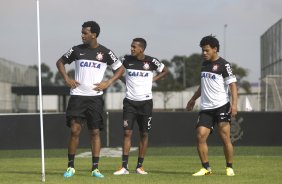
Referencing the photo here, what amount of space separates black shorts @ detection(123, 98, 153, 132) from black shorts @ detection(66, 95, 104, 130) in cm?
89

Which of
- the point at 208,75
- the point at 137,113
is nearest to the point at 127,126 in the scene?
the point at 137,113

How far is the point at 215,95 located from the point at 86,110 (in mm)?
1980

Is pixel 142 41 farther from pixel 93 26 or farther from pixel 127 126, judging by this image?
pixel 127 126

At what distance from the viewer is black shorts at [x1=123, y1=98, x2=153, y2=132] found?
12.9 m

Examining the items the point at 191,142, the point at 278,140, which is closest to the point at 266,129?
the point at 278,140

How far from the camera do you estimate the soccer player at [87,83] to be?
1184 cm

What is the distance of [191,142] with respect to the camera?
24875 millimetres

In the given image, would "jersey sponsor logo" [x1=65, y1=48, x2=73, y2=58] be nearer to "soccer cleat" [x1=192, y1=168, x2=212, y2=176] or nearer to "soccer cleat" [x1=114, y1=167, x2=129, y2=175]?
"soccer cleat" [x1=114, y1=167, x2=129, y2=175]

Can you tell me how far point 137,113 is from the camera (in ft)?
42.8

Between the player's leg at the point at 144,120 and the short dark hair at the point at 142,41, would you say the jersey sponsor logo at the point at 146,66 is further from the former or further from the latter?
the player's leg at the point at 144,120

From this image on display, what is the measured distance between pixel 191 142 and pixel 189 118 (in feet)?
2.57

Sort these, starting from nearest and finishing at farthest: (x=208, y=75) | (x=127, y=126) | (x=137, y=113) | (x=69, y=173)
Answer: (x=69, y=173) → (x=208, y=75) → (x=127, y=126) → (x=137, y=113)

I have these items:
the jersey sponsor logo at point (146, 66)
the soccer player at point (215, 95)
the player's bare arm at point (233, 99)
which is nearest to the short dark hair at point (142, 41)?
the jersey sponsor logo at point (146, 66)

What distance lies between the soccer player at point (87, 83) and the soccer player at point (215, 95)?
1.41 meters
